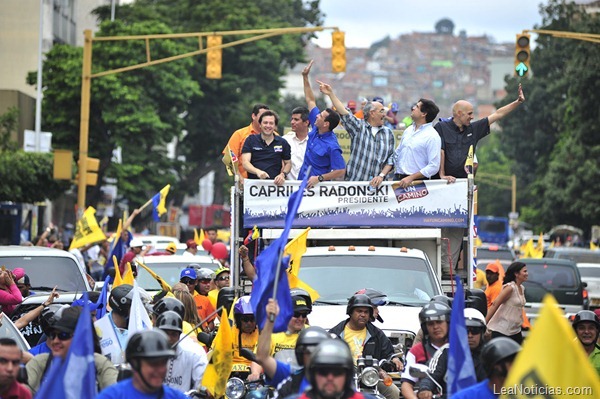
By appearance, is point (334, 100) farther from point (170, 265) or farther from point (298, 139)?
point (170, 265)

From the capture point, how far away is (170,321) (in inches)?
351

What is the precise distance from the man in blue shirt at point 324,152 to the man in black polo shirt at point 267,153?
23 centimetres

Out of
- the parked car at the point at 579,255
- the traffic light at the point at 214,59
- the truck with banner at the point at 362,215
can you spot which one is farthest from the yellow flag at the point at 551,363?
the parked car at the point at 579,255

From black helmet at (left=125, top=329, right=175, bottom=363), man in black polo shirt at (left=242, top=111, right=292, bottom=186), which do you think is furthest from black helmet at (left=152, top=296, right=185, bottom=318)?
man in black polo shirt at (left=242, top=111, right=292, bottom=186)

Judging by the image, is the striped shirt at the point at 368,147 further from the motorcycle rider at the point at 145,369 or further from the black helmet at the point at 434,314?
the motorcycle rider at the point at 145,369

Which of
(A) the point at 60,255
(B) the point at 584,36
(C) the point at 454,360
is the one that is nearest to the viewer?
(C) the point at 454,360

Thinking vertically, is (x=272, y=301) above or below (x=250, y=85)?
below

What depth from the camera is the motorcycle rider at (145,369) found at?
7.09 m

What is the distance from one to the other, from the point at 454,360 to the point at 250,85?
56413 mm

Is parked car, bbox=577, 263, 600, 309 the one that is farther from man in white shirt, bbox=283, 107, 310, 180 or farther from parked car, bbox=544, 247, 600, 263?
man in white shirt, bbox=283, 107, 310, 180

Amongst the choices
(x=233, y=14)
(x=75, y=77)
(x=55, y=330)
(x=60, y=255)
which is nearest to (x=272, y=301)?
(x=55, y=330)

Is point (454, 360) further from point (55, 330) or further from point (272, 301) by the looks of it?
point (55, 330)

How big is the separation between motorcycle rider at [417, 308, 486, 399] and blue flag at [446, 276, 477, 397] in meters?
0.61

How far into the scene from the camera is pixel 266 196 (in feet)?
48.2
